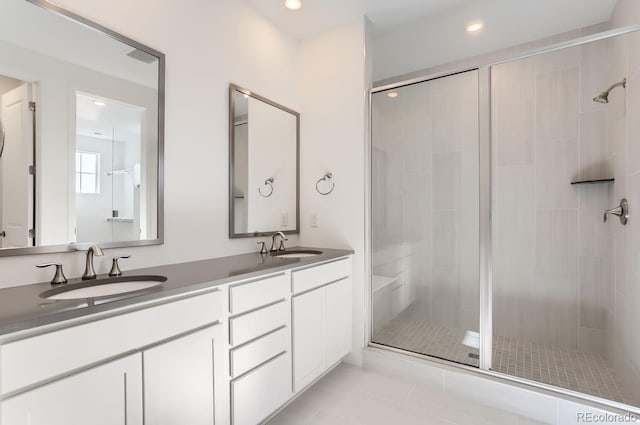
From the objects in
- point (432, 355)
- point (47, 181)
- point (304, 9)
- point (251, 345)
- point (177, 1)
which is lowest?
point (432, 355)

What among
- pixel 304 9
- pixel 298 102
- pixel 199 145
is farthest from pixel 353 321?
pixel 304 9

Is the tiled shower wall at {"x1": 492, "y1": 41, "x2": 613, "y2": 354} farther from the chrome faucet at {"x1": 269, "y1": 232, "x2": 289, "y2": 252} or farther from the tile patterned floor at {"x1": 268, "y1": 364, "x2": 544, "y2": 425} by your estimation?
the chrome faucet at {"x1": 269, "y1": 232, "x2": 289, "y2": 252}

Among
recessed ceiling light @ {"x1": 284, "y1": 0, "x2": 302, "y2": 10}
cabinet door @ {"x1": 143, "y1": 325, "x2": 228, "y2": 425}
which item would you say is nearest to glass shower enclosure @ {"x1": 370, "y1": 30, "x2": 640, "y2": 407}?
recessed ceiling light @ {"x1": 284, "y1": 0, "x2": 302, "y2": 10}

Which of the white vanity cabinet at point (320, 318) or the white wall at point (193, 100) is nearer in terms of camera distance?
the white wall at point (193, 100)

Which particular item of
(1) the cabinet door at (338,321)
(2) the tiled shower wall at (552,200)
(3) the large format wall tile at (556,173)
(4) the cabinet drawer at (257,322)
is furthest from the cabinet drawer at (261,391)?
(3) the large format wall tile at (556,173)

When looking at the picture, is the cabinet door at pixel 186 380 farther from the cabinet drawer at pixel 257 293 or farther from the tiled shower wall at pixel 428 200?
the tiled shower wall at pixel 428 200

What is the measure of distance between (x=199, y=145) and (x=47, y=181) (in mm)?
783

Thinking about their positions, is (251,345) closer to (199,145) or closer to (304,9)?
(199,145)

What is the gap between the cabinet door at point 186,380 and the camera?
1093 millimetres

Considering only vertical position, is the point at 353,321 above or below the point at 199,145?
below

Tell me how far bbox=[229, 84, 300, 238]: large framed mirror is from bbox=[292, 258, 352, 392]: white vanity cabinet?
2.02 ft

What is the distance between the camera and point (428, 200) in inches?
111

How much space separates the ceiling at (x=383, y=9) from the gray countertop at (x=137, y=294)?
6.23 feet

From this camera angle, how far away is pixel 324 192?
258 centimetres
